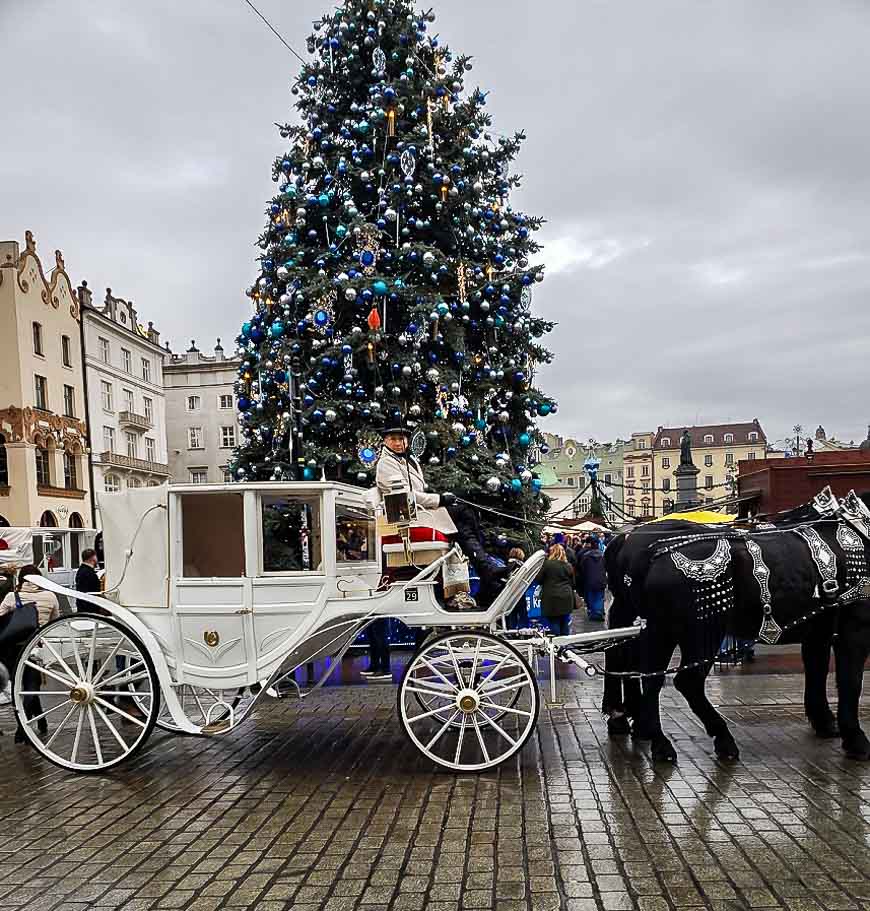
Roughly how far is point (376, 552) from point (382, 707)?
72.4 inches

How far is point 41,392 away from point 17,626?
32253 millimetres

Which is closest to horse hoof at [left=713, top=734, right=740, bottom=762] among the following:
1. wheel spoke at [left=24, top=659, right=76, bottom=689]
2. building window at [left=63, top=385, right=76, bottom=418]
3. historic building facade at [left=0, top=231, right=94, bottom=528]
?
wheel spoke at [left=24, top=659, right=76, bottom=689]

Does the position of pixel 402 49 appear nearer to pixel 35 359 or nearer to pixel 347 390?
pixel 347 390

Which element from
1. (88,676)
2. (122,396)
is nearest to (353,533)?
(88,676)

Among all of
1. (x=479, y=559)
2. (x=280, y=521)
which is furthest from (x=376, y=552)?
(x=280, y=521)

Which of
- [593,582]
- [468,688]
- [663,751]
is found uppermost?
[468,688]

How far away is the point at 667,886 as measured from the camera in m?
3.95

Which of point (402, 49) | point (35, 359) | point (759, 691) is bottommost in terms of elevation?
point (759, 691)

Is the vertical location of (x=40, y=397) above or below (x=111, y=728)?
above

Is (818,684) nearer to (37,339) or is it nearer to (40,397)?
(40,397)

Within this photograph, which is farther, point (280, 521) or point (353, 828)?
point (280, 521)

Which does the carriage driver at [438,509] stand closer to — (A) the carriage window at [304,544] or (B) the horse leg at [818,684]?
(A) the carriage window at [304,544]

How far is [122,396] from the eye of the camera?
44500mm

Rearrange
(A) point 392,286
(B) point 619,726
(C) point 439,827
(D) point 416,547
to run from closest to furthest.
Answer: (C) point 439,827
(D) point 416,547
(B) point 619,726
(A) point 392,286
